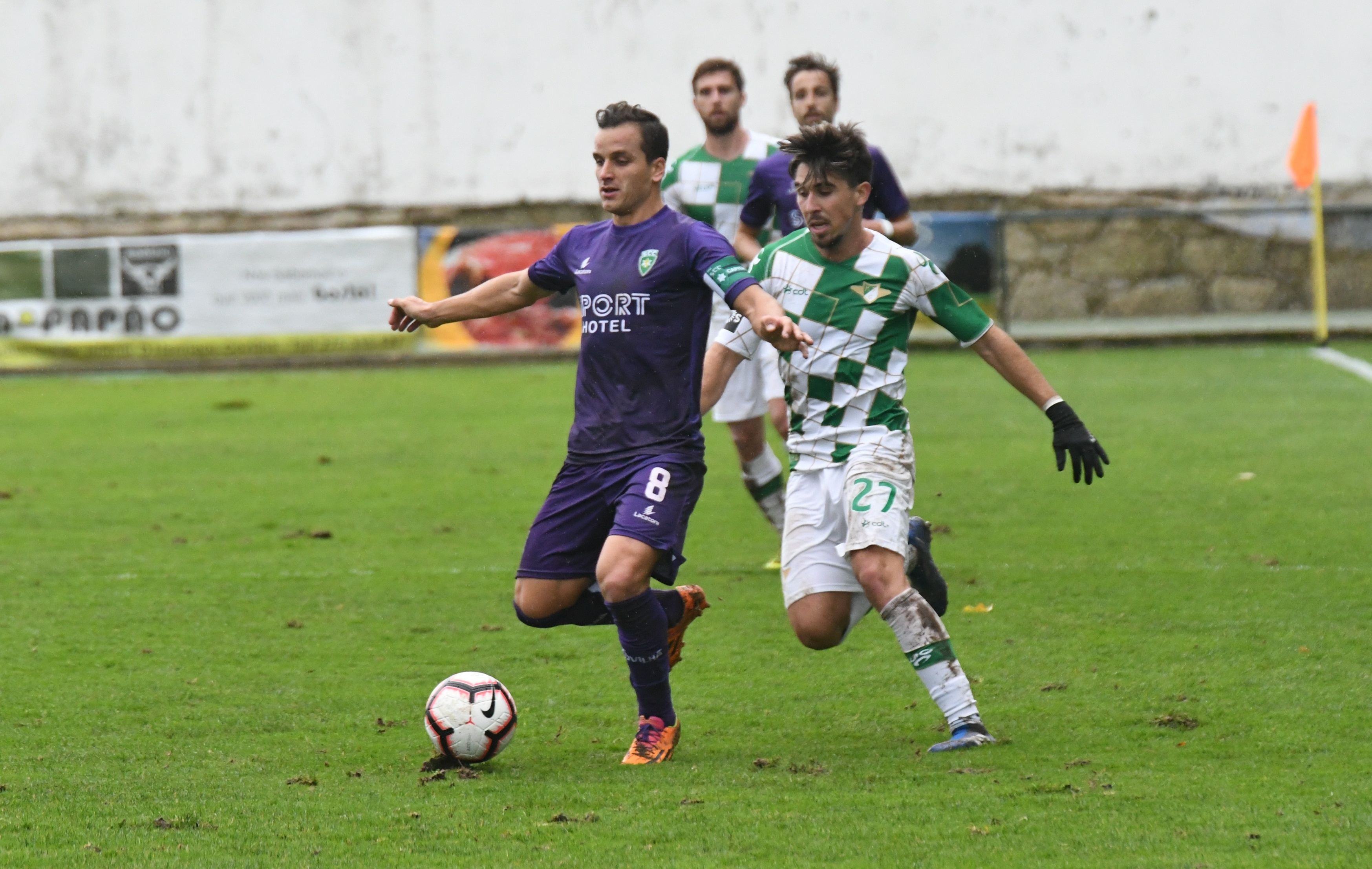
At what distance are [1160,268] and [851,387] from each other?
49.6 ft

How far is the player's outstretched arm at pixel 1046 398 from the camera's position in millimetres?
4926

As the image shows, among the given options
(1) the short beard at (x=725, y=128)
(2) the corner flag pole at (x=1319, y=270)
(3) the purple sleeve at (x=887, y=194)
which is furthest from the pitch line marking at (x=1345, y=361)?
(1) the short beard at (x=725, y=128)

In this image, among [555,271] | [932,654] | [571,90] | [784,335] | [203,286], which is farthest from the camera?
[571,90]

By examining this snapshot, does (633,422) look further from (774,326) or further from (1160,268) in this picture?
(1160,268)

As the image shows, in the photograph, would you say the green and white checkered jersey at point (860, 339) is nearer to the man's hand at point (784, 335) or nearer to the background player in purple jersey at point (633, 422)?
the background player in purple jersey at point (633, 422)

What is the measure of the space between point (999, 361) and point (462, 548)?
13.0 ft

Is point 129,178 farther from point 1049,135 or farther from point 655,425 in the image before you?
point 655,425

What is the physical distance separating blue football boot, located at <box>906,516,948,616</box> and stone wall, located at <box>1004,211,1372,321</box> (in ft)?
45.0

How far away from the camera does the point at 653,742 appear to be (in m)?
4.78

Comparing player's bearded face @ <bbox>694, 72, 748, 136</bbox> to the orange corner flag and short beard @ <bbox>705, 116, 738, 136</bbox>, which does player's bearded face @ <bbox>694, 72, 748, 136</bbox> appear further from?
the orange corner flag

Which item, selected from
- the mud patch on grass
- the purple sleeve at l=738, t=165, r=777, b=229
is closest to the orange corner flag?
the purple sleeve at l=738, t=165, r=777, b=229

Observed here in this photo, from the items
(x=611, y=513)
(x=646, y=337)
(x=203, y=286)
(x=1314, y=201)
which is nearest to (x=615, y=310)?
(x=646, y=337)

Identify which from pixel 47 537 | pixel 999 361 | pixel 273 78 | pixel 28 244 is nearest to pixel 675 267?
pixel 999 361

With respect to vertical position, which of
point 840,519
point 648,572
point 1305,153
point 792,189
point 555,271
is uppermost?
point 1305,153
